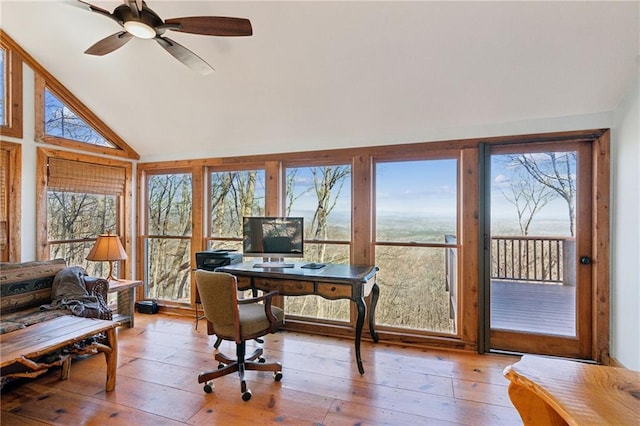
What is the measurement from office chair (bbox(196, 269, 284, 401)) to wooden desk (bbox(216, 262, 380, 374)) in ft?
1.24

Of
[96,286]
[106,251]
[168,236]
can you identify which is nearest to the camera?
[96,286]

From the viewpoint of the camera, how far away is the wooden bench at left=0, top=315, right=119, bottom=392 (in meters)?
1.92

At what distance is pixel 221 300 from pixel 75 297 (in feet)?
5.89

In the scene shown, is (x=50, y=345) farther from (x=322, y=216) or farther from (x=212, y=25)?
(x=322, y=216)

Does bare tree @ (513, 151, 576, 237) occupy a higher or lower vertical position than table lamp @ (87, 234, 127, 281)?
higher

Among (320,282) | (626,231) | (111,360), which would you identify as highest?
(626,231)

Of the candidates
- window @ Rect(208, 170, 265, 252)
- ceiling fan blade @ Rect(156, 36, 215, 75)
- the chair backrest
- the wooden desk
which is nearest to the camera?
ceiling fan blade @ Rect(156, 36, 215, 75)

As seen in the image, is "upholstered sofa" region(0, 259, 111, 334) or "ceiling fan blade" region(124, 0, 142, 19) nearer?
"ceiling fan blade" region(124, 0, 142, 19)

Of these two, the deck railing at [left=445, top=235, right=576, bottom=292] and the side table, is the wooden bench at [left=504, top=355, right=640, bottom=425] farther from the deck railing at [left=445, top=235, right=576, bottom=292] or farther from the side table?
the side table

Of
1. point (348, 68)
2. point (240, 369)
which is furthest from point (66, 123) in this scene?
point (240, 369)

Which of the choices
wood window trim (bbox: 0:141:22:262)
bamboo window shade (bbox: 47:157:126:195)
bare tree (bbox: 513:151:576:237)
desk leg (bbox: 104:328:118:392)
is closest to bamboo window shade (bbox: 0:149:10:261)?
wood window trim (bbox: 0:141:22:262)

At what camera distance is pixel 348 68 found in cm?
273

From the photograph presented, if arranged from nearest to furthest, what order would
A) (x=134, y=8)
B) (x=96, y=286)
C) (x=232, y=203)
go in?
(x=134, y=8)
(x=96, y=286)
(x=232, y=203)

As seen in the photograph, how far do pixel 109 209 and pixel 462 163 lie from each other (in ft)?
15.0
